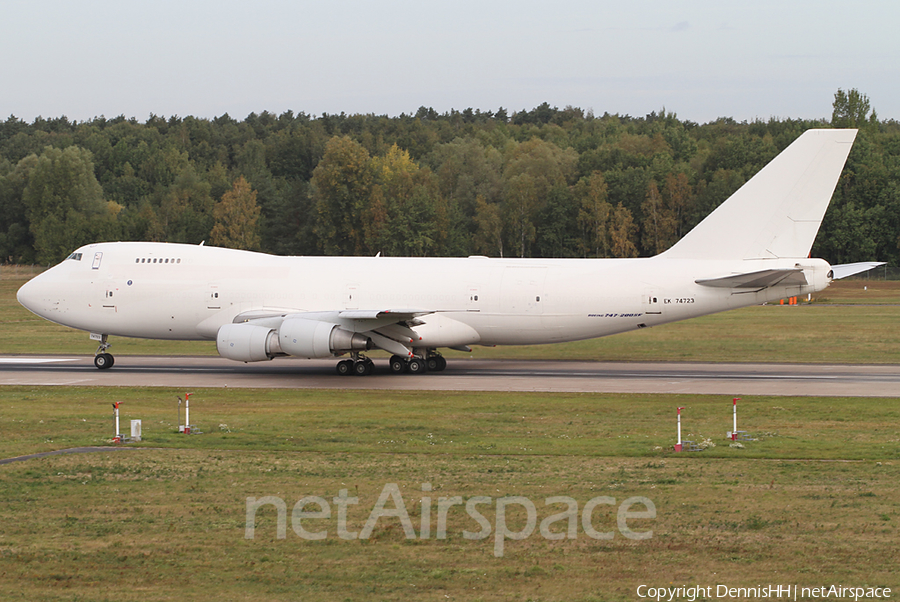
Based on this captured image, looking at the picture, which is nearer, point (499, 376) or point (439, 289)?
point (499, 376)

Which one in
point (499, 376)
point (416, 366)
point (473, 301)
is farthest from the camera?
point (416, 366)

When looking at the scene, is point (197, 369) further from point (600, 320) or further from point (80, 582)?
point (80, 582)

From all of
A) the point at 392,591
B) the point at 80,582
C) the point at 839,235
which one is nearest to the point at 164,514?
the point at 80,582

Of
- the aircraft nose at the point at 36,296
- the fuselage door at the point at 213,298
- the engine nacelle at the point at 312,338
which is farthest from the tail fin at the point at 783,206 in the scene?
the aircraft nose at the point at 36,296

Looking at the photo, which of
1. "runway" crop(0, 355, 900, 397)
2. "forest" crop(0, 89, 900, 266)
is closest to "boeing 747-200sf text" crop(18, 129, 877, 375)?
"runway" crop(0, 355, 900, 397)

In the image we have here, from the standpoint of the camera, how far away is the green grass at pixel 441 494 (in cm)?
1155

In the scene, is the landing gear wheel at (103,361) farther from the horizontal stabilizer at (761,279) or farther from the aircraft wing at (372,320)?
the horizontal stabilizer at (761,279)

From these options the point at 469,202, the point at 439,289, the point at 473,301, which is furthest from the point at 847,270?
the point at 469,202

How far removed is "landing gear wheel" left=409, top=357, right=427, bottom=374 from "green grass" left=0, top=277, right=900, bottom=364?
6.47 m

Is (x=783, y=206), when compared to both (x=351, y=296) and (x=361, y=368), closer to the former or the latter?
(x=351, y=296)

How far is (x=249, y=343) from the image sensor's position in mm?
32750

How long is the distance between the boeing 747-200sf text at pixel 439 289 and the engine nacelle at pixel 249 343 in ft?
0.16

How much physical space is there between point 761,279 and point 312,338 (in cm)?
1502

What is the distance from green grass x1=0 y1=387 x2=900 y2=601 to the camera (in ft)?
37.9
